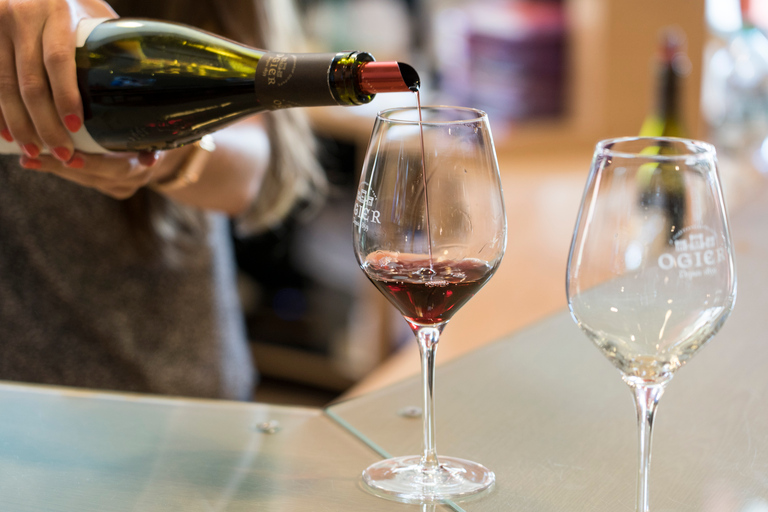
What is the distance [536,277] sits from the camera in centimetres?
143

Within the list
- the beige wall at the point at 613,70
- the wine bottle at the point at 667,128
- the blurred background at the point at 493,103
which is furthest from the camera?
the beige wall at the point at 613,70

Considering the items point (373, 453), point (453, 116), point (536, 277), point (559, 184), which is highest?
point (559, 184)

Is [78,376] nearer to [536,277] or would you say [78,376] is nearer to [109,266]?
[109,266]

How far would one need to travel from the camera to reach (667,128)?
1.54 metres

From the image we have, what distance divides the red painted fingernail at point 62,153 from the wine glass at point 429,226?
11.4 inches

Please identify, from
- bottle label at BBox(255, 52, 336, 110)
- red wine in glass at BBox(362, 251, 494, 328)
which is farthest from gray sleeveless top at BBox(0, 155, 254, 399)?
red wine in glass at BBox(362, 251, 494, 328)

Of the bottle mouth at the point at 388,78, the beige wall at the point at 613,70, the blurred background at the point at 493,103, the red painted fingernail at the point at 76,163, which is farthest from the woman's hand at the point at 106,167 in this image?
the beige wall at the point at 613,70

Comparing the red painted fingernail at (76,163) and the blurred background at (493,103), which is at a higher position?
the blurred background at (493,103)

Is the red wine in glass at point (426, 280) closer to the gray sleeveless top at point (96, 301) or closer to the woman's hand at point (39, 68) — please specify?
the woman's hand at point (39, 68)

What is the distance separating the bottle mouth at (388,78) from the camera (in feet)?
1.58

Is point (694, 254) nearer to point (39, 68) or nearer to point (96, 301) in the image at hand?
point (39, 68)

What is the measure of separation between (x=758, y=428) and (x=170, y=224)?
79 centimetres

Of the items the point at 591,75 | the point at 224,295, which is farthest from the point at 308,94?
the point at 591,75

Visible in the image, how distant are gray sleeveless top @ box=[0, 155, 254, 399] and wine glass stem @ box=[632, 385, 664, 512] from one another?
2.72 ft
